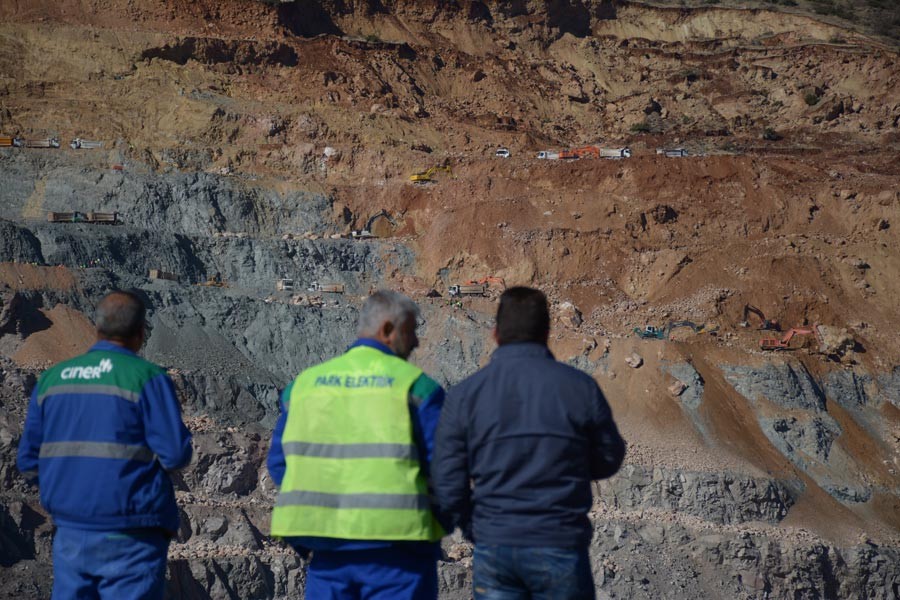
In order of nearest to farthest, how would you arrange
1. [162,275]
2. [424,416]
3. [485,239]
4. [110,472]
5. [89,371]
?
[424,416], [110,472], [89,371], [162,275], [485,239]

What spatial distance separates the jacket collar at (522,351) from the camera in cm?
538

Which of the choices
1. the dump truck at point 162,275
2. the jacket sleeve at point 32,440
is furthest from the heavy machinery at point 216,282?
the jacket sleeve at point 32,440

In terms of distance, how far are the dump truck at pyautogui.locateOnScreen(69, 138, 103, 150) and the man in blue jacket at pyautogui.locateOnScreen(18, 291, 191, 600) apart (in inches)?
1427

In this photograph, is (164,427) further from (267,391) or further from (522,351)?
(267,391)

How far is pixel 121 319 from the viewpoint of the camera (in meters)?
5.84

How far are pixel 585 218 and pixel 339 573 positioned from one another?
33993 mm

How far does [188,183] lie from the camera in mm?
38625

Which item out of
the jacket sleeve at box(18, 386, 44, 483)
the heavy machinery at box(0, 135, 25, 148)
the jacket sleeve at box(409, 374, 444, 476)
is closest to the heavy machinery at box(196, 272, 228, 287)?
the heavy machinery at box(0, 135, 25, 148)

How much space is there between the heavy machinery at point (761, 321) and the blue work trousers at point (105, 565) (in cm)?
2912

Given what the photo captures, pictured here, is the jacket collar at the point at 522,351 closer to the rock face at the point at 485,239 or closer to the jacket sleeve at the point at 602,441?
the jacket sleeve at the point at 602,441

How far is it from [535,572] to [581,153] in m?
39.4

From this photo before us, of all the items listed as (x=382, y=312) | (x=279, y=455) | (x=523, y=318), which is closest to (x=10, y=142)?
(x=279, y=455)

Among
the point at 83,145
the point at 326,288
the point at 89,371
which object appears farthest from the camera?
the point at 83,145

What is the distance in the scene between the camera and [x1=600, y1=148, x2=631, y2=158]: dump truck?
142 feet
